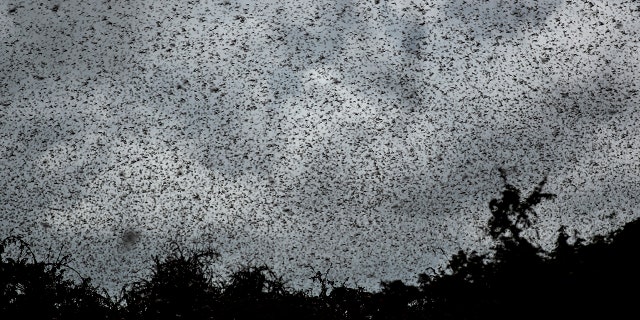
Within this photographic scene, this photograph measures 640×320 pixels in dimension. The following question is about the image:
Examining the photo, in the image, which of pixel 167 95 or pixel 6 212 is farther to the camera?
pixel 6 212

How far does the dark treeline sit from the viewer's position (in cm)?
695

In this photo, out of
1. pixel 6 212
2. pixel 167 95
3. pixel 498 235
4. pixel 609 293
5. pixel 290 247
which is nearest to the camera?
pixel 167 95

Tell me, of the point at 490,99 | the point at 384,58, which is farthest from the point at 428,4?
the point at 490,99

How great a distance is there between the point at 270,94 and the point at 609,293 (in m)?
6.17

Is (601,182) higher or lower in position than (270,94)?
lower

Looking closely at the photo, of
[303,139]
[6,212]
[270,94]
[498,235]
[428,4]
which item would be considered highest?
[428,4]

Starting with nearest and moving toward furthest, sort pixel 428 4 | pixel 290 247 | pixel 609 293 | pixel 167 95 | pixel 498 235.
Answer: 1. pixel 428 4
2. pixel 167 95
3. pixel 290 247
4. pixel 498 235
5. pixel 609 293

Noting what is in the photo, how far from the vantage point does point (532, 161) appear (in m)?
5.90

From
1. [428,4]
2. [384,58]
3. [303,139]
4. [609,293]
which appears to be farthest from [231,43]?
[609,293]

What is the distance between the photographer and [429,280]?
8500 mm

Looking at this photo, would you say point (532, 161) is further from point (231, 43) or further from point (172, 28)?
point (172, 28)

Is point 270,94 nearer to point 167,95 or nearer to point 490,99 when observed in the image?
point 167,95

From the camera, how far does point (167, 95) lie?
539 centimetres

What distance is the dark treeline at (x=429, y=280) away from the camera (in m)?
6.95
